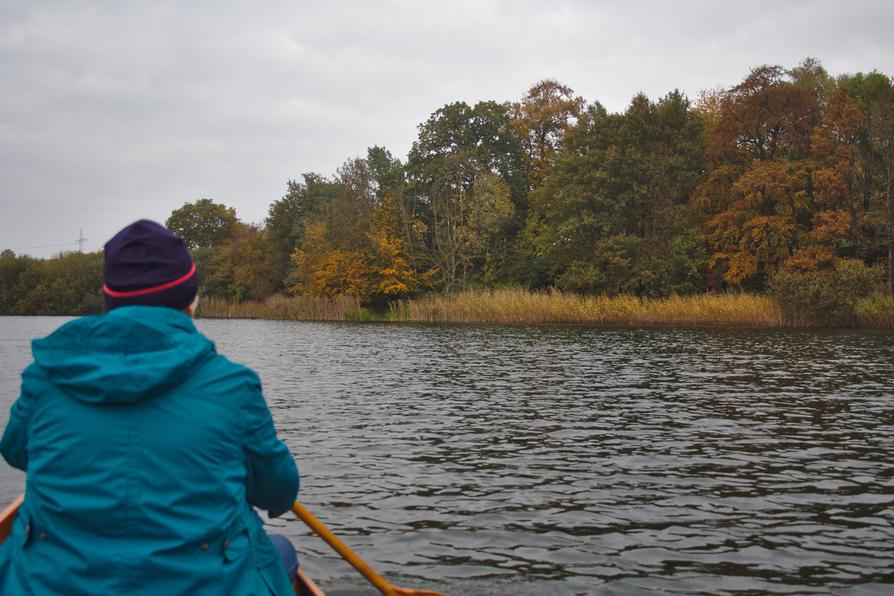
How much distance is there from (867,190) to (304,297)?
42197mm

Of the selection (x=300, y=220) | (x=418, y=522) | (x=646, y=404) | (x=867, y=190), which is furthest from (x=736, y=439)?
(x=300, y=220)

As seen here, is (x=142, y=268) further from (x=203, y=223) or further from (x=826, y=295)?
(x=203, y=223)

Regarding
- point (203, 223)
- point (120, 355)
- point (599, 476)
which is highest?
point (203, 223)

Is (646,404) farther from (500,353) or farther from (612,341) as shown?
(612,341)

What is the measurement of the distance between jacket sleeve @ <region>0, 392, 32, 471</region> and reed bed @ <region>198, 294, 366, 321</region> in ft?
179

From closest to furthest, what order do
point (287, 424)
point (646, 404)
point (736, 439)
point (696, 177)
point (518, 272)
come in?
point (736, 439) → point (287, 424) → point (646, 404) → point (696, 177) → point (518, 272)

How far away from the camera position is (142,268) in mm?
2807

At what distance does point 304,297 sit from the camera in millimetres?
64875

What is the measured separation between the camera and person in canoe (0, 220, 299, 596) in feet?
8.11

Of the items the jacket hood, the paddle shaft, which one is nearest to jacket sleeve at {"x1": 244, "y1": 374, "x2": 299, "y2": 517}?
the jacket hood

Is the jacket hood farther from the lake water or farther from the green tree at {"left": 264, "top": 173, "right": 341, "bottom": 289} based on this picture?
the green tree at {"left": 264, "top": 173, "right": 341, "bottom": 289}

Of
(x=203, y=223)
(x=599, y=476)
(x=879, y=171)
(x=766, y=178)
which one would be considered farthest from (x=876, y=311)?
(x=203, y=223)

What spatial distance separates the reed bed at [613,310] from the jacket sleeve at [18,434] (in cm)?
3743

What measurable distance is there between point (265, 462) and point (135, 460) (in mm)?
506
